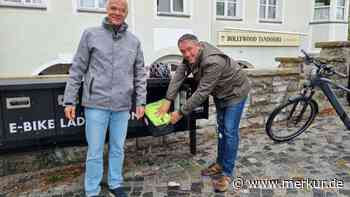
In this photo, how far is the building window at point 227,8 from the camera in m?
13.2

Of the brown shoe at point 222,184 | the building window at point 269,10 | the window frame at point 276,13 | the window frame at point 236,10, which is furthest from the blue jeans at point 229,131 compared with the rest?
the building window at point 269,10

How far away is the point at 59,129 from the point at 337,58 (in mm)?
5768

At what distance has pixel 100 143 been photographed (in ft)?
9.19

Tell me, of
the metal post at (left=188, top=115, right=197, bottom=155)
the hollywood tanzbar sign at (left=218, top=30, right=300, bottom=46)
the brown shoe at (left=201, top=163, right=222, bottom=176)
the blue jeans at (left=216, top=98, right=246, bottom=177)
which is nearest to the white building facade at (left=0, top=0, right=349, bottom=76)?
the hollywood tanzbar sign at (left=218, top=30, right=300, bottom=46)

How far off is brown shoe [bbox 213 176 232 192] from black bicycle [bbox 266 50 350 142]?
1584 millimetres

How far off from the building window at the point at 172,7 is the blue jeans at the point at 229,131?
340 inches

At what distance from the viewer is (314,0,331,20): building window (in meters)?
16.0

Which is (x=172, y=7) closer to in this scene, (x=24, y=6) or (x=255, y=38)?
(x=255, y=38)

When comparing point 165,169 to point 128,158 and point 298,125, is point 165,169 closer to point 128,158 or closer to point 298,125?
point 128,158

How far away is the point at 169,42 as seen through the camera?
11.5 m

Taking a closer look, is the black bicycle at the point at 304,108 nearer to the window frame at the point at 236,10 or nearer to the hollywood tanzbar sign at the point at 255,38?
the hollywood tanzbar sign at the point at 255,38

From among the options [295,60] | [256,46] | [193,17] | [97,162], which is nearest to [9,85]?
[97,162]

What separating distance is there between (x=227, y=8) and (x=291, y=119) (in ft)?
31.1

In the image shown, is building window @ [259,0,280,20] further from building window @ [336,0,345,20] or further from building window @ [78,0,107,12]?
building window @ [78,0,107,12]
